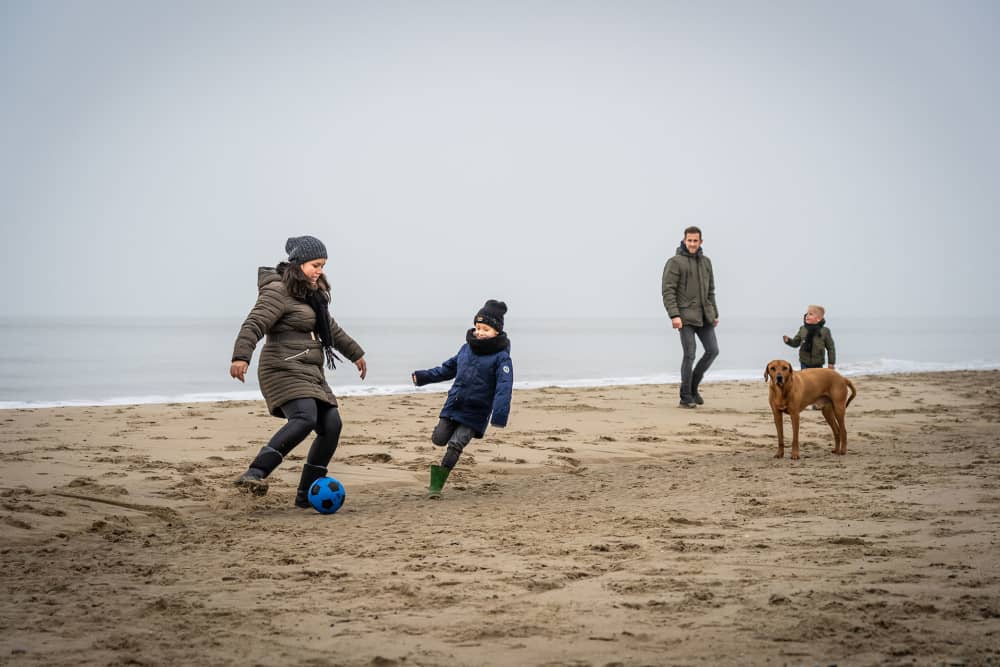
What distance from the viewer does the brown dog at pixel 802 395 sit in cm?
824

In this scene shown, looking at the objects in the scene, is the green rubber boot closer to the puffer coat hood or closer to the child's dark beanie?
the puffer coat hood

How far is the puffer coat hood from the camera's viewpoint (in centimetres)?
624

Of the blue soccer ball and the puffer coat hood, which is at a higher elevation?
the puffer coat hood

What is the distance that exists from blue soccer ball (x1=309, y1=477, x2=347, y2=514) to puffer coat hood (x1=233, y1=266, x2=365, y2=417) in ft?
1.85

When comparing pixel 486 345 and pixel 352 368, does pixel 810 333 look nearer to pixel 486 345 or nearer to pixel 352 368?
pixel 486 345

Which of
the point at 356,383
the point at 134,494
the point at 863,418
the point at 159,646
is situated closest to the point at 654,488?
the point at 134,494

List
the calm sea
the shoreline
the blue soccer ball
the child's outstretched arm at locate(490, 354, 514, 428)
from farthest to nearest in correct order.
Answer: the calm sea
the shoreline
the child's outstretched arm at locate(490, 354, 514, 428)
the blue soccer ball

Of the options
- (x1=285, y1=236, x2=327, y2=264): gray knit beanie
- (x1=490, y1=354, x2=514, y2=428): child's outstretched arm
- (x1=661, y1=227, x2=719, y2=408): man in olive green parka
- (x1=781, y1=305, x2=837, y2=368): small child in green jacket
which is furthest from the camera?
(x1=661, y1=227, x2=719, y2=408): man in olive green parka

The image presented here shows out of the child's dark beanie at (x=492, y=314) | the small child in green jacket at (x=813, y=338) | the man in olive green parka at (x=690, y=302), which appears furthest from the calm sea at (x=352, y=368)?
the child's dark beanie at (x=492, y=314)

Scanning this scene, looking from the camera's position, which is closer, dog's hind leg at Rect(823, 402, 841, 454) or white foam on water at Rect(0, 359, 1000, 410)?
dog's hind leg at Rect(823, 402, 841, 454)

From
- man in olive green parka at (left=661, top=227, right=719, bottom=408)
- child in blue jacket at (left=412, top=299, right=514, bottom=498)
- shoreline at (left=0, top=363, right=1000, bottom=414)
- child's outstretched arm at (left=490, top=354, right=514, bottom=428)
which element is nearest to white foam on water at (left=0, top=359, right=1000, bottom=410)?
shoreline at (left=0, top=363, right=1000, bottom=414)

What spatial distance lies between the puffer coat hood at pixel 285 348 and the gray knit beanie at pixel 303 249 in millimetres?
194

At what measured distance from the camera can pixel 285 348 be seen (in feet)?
20.8

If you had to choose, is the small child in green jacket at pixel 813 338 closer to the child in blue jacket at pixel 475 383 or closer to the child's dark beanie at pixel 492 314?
the child's dark beanie at pixel 492 314
